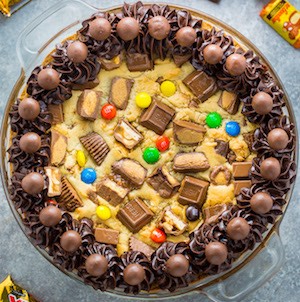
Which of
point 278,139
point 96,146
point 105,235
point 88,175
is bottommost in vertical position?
point 105,235

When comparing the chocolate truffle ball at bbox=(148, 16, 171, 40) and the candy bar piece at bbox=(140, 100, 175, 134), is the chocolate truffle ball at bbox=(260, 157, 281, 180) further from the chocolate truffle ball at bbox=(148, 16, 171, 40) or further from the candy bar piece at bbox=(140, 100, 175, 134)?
the chocolate truffle ball at bbox=(148, 16, 171, 40)

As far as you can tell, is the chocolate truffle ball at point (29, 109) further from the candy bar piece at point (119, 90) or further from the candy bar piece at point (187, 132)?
the candy bar piece at point (187, 132)

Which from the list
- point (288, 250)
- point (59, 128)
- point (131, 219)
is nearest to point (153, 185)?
point (131, 219)

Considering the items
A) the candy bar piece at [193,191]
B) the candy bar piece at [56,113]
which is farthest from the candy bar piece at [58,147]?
the candy bar piece at [193,191]

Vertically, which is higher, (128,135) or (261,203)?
(261,203)

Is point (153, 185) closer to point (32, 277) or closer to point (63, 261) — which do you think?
point (63, 261)

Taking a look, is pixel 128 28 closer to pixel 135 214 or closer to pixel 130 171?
pixel 130 171

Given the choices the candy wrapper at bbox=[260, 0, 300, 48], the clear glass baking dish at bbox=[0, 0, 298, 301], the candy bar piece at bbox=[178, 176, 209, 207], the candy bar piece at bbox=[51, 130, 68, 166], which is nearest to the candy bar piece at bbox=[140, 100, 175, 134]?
the candy bar piece at bbox=[178, 176, 209, 207]

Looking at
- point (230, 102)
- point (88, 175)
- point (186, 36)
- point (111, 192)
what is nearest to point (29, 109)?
point (88, 175)

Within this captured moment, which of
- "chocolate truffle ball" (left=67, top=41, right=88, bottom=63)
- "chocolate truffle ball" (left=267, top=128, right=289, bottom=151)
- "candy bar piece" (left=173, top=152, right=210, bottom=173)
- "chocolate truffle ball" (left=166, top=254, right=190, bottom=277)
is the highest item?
"chocolate truffle ball" (left=267, top=128, right=289, bottom=151)
